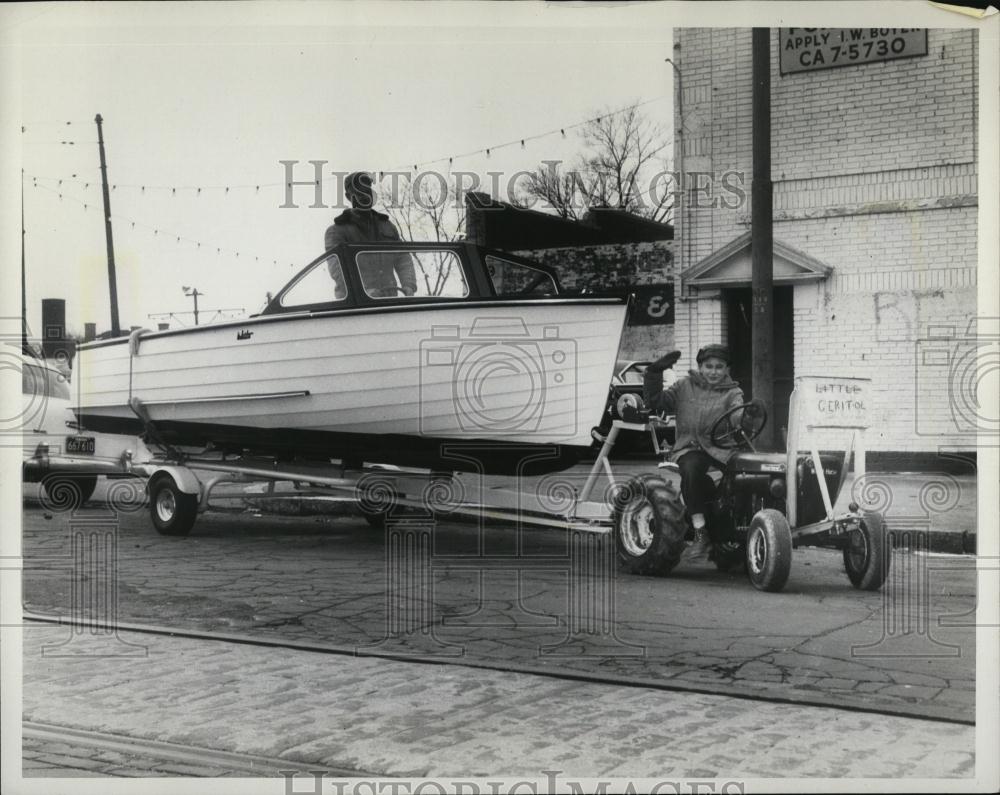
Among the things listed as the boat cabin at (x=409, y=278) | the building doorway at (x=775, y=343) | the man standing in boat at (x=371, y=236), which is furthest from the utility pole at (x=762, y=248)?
the man standing in boat at (x=371, y=236)

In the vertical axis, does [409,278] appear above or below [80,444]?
above

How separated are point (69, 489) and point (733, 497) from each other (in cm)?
300

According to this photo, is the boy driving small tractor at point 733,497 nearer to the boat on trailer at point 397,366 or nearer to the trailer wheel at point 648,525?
the trailer wheel at point 648,525

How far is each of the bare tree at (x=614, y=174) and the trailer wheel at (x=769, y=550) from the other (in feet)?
4.67

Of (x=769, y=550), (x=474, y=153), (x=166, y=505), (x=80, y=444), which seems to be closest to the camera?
(x=474, y=153)

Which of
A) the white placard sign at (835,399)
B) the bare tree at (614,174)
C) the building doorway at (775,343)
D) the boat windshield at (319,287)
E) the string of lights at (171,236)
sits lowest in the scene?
the white placard sign at (835,399)

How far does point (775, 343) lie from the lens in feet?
17.6

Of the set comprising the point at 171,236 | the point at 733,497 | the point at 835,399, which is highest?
the point at 171,236

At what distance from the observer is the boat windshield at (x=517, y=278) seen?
5.48 m

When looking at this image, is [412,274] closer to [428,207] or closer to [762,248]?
[428,207]

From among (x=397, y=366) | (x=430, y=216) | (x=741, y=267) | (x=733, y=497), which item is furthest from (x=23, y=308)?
(x=733, y=497)

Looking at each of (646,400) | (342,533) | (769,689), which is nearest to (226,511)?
(342,533)

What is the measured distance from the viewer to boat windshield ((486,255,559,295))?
18.0 feet

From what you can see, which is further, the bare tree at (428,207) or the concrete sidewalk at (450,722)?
the bare tree at (428,207)
